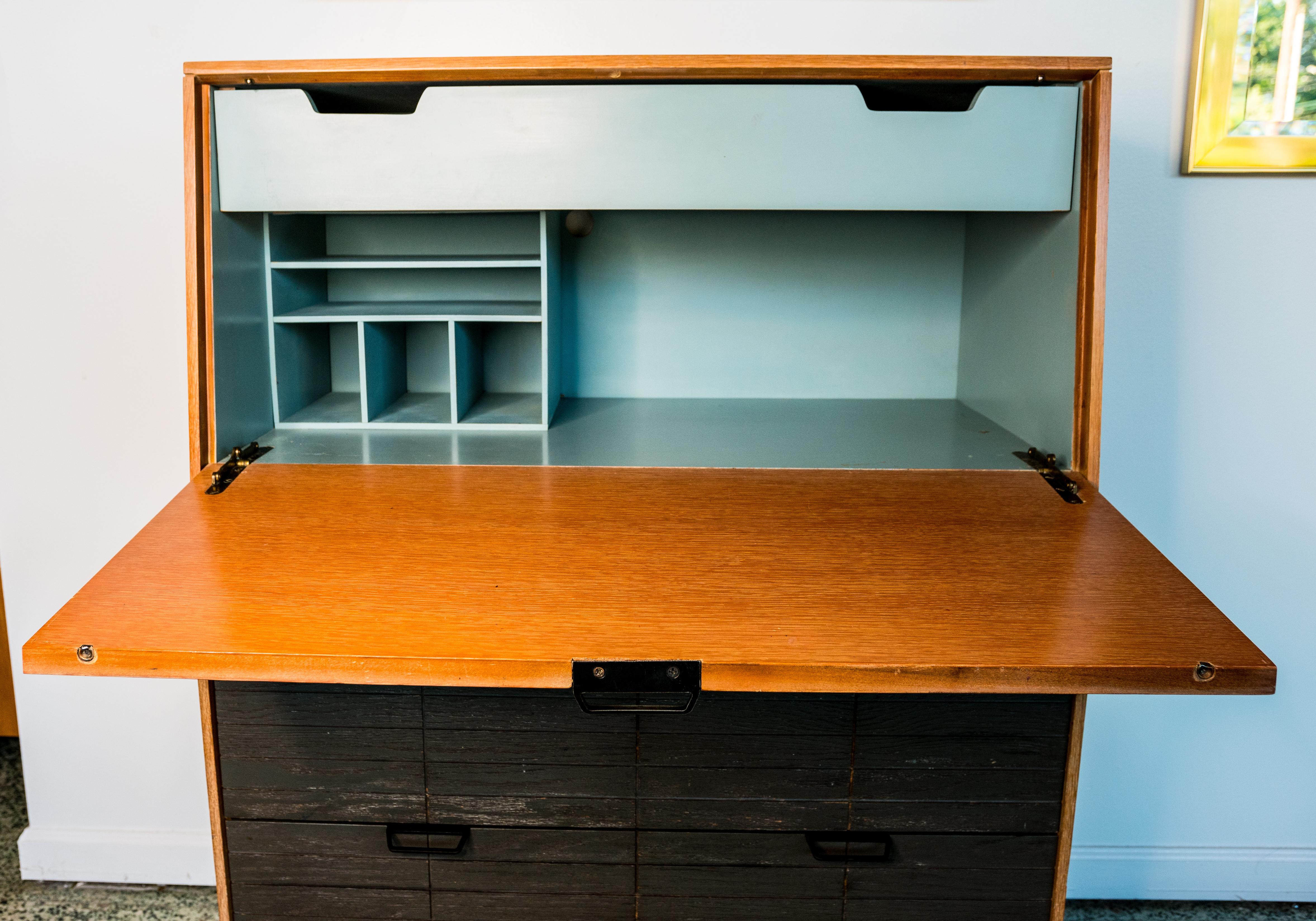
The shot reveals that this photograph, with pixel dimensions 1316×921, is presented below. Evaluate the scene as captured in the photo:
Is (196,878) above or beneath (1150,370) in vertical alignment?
beneath

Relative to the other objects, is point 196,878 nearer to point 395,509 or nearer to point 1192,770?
point 395,509

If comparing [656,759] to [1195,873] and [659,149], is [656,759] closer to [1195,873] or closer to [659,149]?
[659,149]

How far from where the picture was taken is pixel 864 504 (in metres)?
1.30

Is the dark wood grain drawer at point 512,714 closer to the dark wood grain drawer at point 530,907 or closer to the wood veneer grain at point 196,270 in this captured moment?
the dark wood grain drawer at point 530,907

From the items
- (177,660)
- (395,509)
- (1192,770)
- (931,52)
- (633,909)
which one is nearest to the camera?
(177,660)

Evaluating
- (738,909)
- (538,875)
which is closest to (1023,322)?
(738,909)

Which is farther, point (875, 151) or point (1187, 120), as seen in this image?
point (1187, 120)

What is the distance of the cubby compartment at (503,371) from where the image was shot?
1.73m

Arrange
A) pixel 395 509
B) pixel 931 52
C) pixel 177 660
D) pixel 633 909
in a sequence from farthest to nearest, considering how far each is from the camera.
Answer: pixel 931 52, pixel 633 909, pixel 395 509, pixel 177 660

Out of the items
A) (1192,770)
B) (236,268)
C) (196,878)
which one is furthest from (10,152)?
(1192,770)

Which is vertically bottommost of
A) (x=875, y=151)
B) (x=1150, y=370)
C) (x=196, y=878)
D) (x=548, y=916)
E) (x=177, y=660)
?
(x=196, y=878)

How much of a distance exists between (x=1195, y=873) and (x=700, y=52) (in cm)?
212

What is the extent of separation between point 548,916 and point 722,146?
1.15m

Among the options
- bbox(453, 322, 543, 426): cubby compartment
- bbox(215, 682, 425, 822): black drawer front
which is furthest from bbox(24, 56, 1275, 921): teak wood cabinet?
bbox(453, 322, 543, 426): cubby compartment
